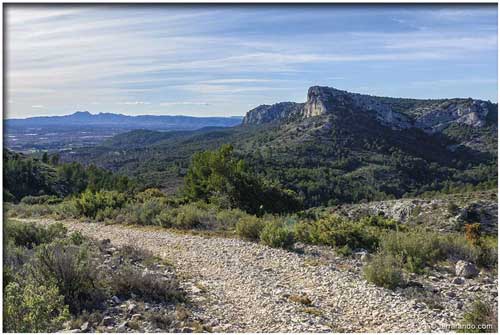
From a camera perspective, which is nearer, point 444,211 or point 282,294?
point 282,294

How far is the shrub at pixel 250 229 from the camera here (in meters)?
12.1

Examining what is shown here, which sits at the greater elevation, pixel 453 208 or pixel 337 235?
pixel 337 235

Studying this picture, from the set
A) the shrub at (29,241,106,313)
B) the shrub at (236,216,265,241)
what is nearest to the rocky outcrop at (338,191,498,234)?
the shrub at (236,216,265,241)

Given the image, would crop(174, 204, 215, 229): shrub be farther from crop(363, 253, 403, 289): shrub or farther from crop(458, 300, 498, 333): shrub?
crop(458, 300, 498, 333): shrub

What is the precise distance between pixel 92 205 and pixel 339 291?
10949 millimetres

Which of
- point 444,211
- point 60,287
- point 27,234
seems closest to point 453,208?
point 444,211

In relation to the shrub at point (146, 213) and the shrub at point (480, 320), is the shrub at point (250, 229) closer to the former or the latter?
the shrub at point (146, 213)

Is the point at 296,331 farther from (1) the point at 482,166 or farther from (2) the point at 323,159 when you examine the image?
(1) the point at 482,166

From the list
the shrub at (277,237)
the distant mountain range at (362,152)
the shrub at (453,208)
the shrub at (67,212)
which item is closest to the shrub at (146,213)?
the shrub at (67,212)

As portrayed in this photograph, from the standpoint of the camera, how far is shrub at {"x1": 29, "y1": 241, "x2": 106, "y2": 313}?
22.0 feet

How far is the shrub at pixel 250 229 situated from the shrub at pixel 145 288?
4692 millimetres

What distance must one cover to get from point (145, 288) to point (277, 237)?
14.2ft

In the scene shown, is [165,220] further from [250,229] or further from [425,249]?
[425,249]

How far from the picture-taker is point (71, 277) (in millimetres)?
6879
